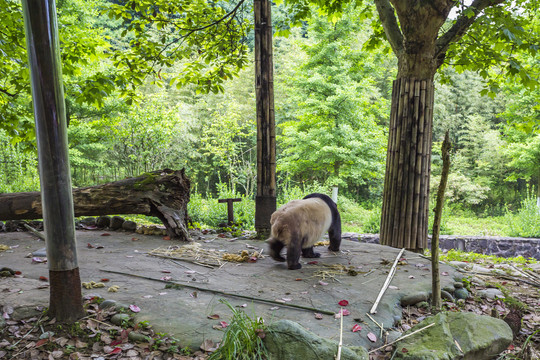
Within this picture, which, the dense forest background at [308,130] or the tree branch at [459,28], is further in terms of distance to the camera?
the dense forest background at [308,130]

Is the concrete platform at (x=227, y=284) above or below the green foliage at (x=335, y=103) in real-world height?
below

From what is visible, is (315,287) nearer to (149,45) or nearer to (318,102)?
(149,45)

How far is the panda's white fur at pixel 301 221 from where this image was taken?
Answer: 15.3ft

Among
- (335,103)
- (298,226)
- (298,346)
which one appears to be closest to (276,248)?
(298,226)

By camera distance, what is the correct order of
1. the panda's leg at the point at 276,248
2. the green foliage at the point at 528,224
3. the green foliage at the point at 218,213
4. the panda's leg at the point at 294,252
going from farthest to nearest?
the green foliage at the point at 528,224
the green foliage at the point at 218,213
the panda's leg at the point at 276,248
the panda's leg at the point at 294,252

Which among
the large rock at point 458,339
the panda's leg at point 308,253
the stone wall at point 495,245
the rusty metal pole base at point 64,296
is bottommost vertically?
the stone wall at point 495,245

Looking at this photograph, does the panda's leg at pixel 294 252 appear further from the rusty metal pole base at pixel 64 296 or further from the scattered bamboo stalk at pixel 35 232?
the scattered bamboo stalk at pixel 35 232

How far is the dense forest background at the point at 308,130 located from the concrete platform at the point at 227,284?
2193 millimetres

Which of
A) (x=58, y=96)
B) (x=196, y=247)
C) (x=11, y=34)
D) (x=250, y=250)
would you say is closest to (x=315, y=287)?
(x=250, y=250)

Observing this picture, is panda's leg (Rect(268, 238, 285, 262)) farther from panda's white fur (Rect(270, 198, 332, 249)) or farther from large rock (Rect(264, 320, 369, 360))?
large rock (Rect(264, 320, 369, 360))

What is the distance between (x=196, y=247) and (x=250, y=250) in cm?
80

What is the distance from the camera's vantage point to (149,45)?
6.79 m

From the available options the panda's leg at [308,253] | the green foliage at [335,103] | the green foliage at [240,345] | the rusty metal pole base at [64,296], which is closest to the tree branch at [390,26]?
the panda's leg at [308,253]

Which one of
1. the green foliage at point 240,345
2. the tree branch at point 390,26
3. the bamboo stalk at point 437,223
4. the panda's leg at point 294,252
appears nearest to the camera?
the green foliage at point 240,345
